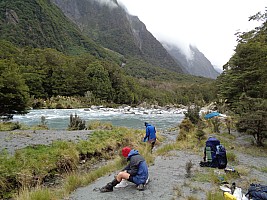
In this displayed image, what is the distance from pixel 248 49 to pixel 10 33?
114973 millimetres

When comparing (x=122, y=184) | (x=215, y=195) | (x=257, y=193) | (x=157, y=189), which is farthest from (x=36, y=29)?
(x=257, y=193)

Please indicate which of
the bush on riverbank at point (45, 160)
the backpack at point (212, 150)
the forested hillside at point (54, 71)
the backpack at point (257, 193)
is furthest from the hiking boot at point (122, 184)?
the forested hillside at point (54, 71)

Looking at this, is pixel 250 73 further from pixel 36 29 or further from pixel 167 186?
pixel 36 29

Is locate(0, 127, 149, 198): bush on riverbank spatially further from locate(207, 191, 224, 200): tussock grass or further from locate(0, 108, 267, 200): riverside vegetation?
locate(207, 191, 224, 200): tussock grass

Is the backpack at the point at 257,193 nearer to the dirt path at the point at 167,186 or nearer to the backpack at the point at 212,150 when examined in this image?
the dirt path at the point at 167,186

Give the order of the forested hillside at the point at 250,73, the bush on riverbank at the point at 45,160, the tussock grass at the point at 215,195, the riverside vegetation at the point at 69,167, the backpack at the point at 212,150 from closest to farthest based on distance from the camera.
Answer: the tussock grass at the point at 215,195
the riverside vegetation at the point at 69,167
the bush on riverbank at the point at 45,160
the backpack at the point at 212,150
the forested hillside at the point at 250,73

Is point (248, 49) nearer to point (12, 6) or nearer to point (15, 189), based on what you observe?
point (15, 189)

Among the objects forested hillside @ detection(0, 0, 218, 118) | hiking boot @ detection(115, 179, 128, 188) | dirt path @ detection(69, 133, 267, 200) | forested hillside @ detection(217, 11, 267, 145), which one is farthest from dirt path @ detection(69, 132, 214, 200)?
forested hillside @ detection(0, 0, 218, 118)

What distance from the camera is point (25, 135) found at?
12992mm

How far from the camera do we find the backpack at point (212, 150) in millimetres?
8680

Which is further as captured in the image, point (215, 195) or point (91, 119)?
point (91, 119)

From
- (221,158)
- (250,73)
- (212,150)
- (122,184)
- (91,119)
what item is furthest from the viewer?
(91,119)

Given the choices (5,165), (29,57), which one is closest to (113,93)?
(29,57)

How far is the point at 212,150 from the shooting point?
885cm
